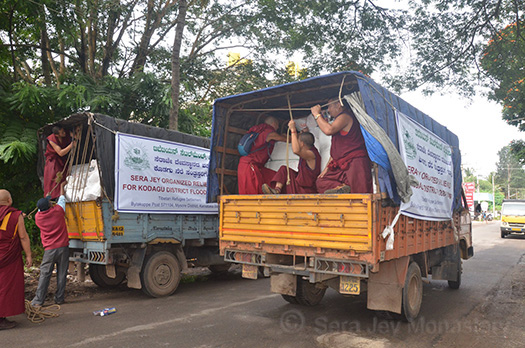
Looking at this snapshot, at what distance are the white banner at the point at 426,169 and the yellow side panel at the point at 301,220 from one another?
0.80 meters

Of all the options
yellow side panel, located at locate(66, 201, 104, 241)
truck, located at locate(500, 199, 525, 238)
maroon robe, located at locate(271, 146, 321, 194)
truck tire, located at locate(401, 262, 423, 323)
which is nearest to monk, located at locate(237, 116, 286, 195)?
maroon robe, located at locate(271, 146, 321, 194)

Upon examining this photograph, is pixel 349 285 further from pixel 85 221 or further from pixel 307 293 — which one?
pixel 85 221

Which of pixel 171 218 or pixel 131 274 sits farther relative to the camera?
pixel 171 218

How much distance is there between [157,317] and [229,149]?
106 inches

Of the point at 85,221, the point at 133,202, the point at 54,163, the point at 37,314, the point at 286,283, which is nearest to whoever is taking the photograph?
the point at 286,283

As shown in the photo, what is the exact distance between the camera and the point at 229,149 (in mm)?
6215

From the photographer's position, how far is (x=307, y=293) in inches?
231

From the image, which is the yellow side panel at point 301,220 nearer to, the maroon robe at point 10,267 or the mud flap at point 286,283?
the mud flap at point 286,283

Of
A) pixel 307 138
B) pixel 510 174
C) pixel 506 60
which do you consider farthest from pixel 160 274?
pixel 510 174

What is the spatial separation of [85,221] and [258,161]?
3.01 meters

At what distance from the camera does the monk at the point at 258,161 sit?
5.97 meters

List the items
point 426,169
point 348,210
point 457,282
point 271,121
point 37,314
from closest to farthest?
point 348,210 → point 37,314 → point 426,169 → point 271,121 → point 457,282

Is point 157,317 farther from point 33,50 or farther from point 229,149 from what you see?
point 33,50

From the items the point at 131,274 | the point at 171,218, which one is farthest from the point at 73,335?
the point at 171,218
